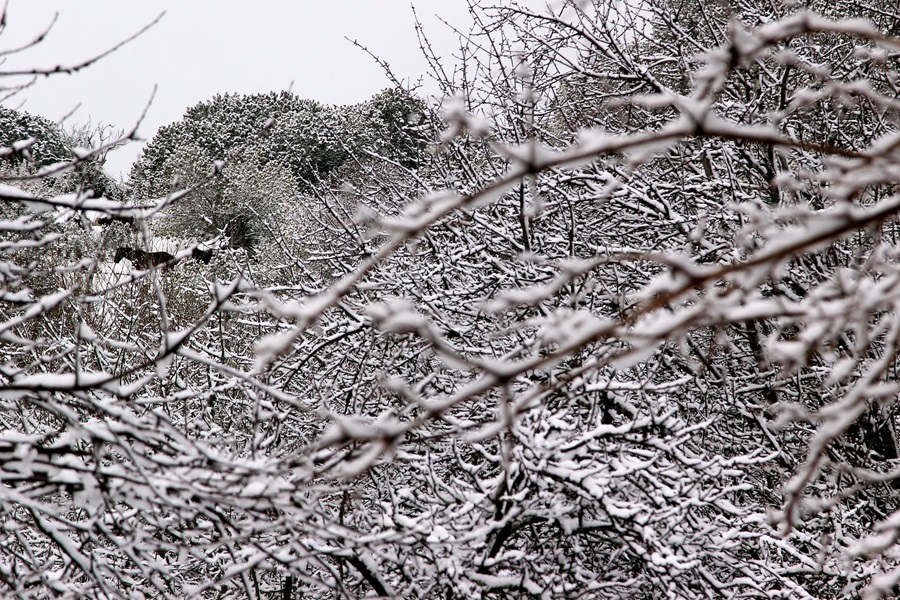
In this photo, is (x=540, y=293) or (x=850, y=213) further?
(x=540, y=293)

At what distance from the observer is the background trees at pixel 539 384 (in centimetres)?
118

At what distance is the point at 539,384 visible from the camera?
6.24 ft

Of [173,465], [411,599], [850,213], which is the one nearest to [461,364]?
[850,213]

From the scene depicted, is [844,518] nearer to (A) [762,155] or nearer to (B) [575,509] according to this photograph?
(B) [575,509]

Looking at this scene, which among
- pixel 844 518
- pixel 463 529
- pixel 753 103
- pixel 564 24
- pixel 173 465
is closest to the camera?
pixel 173 465

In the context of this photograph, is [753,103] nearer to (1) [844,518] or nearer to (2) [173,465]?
(1) [844,518]

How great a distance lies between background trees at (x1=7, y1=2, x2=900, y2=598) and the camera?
1178 mm

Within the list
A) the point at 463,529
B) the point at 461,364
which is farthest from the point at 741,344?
the point at 461,364

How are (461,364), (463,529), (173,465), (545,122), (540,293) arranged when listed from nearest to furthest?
(461,364) → (540,293) → (173,465) → (463,529) → (545,122)

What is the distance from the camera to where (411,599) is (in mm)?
3885

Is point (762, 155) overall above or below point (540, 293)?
above

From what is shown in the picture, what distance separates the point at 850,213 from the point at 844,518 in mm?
4266

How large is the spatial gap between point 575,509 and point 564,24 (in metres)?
3.67

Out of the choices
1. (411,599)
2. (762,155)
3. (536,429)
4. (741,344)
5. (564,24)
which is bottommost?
(411,599)
